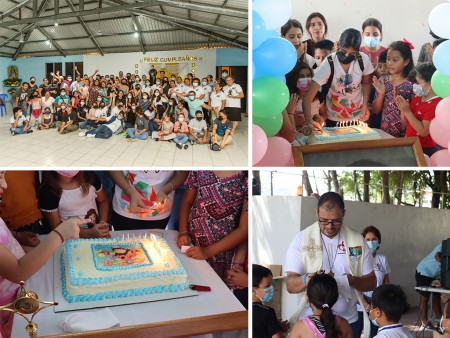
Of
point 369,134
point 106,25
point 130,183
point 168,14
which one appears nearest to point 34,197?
point 130,183

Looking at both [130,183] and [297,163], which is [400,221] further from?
[130,183]

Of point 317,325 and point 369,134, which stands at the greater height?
point 369,134

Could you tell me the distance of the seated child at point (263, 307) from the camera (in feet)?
4.53

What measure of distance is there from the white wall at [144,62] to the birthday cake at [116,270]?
2.25 feet

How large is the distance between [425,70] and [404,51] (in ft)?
0.32

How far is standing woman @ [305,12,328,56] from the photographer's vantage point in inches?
57.2

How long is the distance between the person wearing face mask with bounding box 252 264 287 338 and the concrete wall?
35 mm

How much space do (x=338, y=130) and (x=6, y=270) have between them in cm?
112

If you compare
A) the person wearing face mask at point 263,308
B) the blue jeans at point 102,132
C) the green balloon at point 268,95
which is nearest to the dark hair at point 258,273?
the person wearing face mask at point 263,308

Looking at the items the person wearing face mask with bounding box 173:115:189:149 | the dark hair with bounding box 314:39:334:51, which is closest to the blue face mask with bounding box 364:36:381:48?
the dark hair with bounding box 314:39:334:51

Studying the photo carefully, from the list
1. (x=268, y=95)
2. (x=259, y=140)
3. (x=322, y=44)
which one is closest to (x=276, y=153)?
(x=259, y=140)

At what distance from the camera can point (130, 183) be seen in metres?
1.61

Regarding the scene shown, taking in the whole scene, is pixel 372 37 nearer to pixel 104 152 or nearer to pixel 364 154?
pixel 364 154

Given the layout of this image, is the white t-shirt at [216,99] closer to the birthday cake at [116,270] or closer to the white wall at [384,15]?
the white wall at [384,15]
